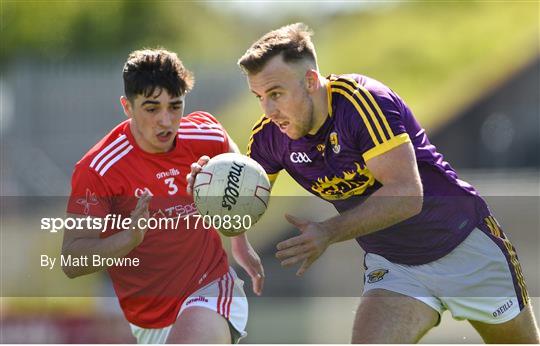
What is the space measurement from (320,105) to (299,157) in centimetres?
45

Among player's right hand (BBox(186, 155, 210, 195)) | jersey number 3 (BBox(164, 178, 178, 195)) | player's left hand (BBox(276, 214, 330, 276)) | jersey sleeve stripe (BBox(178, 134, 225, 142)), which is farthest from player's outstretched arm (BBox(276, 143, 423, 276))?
jersey number 3 (BBox(164, 178, 178, 195))

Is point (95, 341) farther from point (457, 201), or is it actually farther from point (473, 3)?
point (473, 3)

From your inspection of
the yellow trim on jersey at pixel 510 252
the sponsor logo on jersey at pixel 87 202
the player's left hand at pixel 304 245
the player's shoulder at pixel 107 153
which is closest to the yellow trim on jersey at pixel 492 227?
the yellow trim on jersey at pixel 510 252

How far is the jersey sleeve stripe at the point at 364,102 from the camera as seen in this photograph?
6.24 meters

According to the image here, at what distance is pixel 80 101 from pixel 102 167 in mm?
22513

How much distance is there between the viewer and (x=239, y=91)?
88.0 ft

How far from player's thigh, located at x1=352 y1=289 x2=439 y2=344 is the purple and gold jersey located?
0.35 m

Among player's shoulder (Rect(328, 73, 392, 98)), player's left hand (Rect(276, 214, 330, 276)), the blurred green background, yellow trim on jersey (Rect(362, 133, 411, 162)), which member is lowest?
the blurred green background

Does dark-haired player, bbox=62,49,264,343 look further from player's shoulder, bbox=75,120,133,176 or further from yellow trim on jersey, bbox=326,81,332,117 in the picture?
yellow trim on jersey, bbox=326,81,332,117

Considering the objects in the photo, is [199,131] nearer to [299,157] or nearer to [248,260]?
[299,157]

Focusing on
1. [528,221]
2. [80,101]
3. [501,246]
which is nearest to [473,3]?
[80,101]

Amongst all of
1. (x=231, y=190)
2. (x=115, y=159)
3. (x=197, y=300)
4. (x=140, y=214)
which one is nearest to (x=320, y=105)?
(x=231, y=190)

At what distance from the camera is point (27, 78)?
3173 cm

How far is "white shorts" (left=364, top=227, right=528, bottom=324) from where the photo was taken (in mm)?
6730
